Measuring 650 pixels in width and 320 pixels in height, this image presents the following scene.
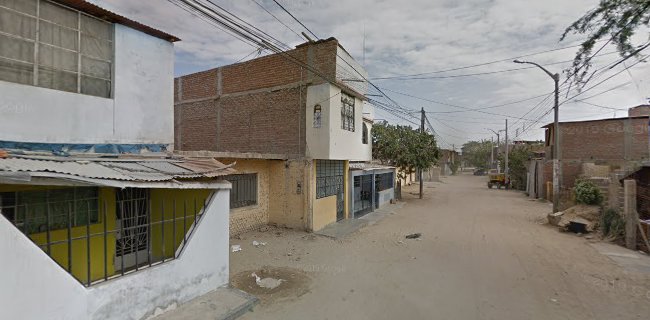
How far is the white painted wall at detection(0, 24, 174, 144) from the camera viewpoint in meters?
4.65

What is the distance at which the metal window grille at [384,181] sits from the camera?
18.0 meters

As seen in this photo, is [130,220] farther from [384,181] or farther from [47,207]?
[384,181]

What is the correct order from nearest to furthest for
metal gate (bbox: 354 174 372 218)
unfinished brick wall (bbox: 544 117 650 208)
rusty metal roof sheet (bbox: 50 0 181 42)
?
rusty metal roof sheet (bbox: 50 0 181 42)
metal gate (bbox: 354 174 372 218)
unfinished brick wall (bbox: 544 117 650 208)

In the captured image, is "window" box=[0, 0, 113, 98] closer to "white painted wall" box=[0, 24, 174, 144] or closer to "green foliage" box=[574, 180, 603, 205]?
"white painted wall" box=[0, 24, 174, 144]

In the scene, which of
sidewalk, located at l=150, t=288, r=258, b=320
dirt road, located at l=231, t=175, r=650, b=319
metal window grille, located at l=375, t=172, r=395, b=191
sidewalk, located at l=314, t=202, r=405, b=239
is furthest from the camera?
metal window grille, located at l=375, t=172, r=395, b=191

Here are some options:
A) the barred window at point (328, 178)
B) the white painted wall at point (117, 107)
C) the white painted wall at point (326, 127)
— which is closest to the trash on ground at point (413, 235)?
the barred window at point (328, 178)

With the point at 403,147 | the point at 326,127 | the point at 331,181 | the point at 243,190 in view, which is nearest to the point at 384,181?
the point at 403,147

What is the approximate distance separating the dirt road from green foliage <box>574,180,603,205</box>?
11.5 ft

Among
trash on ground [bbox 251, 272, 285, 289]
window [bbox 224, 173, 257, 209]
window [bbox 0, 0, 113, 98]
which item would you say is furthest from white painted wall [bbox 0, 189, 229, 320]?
window [bbox 224, 173, 257, 209]

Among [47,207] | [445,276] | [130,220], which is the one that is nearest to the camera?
[47,207]

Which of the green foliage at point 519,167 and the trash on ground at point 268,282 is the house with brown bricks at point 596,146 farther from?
the trash on ground at point 268,282

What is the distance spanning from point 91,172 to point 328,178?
9580mm

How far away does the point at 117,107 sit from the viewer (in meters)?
5.92

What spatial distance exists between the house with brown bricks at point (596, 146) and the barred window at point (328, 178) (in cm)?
1590
